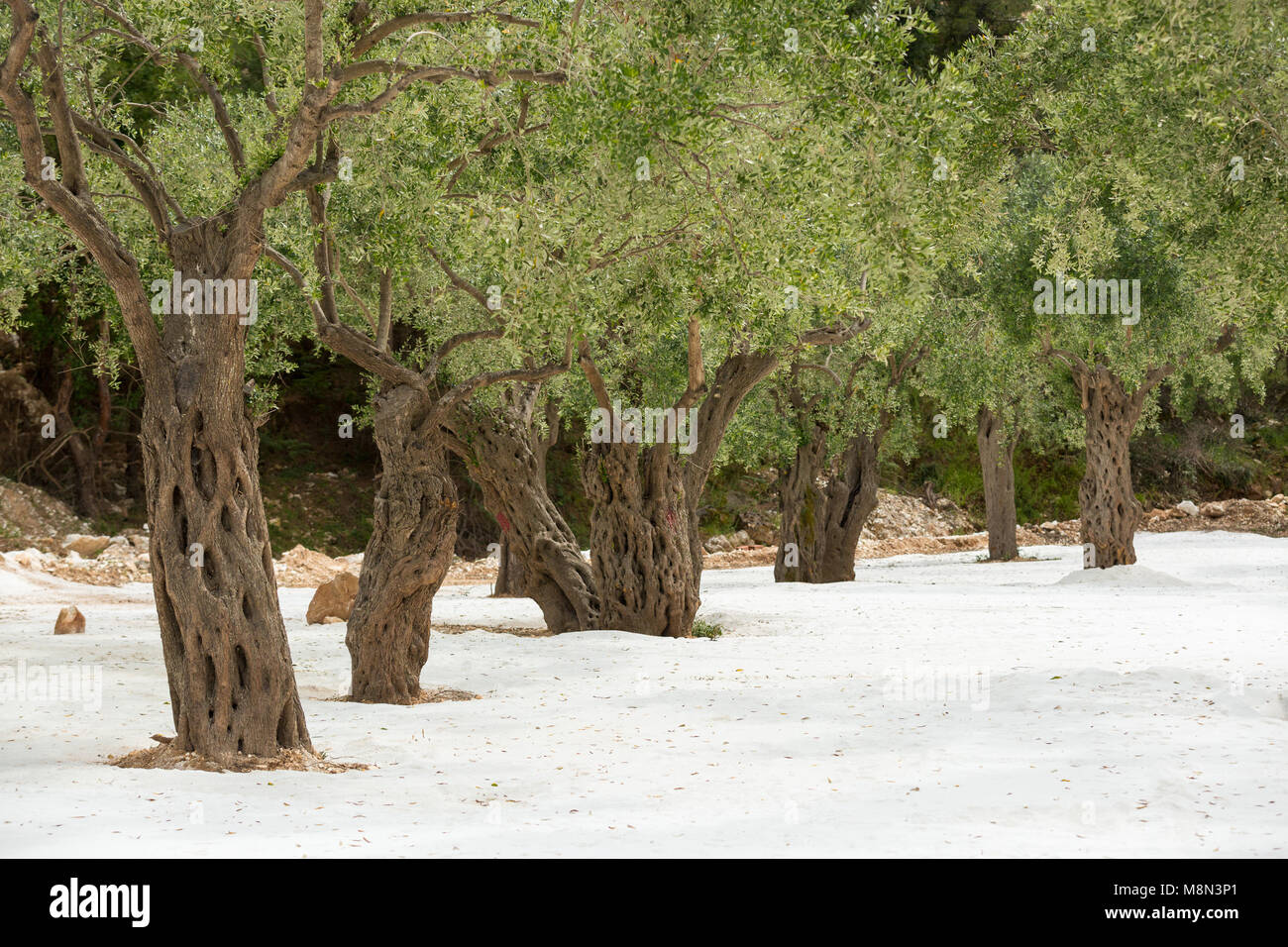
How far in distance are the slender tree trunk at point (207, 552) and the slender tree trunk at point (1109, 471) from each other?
17774mm

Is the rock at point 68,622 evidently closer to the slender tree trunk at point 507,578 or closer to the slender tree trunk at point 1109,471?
the slender tree trunk at point 507,578

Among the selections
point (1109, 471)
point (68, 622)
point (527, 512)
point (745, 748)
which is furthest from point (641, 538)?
point (1109, 471)

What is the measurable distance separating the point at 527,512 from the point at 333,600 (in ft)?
15.2

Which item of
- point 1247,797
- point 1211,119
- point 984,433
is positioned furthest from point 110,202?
point 984,433

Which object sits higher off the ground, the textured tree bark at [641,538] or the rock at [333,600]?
the textured tree bark at [641,538]

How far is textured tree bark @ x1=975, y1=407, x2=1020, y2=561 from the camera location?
29953 mm

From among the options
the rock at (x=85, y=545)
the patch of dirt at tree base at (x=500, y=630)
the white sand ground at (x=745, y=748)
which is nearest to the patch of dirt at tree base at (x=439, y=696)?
the white sand ground at (x=745, y=748)

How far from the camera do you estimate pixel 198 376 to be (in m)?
8.37

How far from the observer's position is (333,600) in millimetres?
19516

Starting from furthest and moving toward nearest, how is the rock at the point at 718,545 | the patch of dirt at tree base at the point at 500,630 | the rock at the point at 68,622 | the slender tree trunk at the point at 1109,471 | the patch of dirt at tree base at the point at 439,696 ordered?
the rock at the point at 718,545
the slender tree trunk at the point at 1109,471
the patch of dirt at tree base at the point at 500,630
the rock at the point at 68,622
the patch of dirt at tree base at the point at 439,696

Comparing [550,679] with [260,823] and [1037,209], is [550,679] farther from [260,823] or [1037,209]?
[1037,209]

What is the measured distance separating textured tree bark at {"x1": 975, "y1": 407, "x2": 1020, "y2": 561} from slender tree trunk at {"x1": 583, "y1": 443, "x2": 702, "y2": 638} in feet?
51.5

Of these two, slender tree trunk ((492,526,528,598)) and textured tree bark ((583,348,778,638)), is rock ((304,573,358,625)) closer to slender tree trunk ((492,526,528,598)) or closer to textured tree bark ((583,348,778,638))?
textured tree bark ((583,348,778,638))

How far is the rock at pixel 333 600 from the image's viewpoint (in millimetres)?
19359
